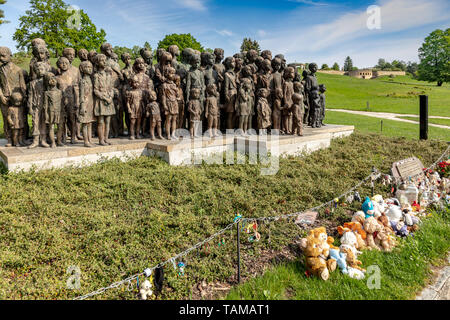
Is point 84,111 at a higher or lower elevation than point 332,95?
lower

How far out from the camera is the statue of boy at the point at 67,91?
7320 millimetres

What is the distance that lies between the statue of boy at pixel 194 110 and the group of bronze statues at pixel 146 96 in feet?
0.09

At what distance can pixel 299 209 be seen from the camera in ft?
20.8

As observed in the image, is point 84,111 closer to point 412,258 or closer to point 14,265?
point 14,265

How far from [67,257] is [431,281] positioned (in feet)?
16.2

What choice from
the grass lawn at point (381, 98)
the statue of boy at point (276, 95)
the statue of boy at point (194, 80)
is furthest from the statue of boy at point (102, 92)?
the grass lawn at point (381, 98)

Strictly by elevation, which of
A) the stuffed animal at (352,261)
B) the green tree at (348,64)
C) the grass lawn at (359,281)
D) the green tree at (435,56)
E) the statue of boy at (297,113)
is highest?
the green tree at (348,64)

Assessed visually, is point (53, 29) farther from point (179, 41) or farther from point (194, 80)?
point (194, 80)

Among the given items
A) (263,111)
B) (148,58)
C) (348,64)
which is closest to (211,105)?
(263,111)

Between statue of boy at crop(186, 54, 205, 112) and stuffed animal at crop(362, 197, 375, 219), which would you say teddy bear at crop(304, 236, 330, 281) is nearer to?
stuffed animal at crop(362, 197, 375, 219)

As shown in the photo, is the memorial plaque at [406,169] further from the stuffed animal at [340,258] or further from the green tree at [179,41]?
the green tree at [179,41]

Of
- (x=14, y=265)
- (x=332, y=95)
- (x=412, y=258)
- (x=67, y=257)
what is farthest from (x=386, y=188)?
(x=332, y=95)

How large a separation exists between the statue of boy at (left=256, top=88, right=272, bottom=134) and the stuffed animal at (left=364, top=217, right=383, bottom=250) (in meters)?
4.89

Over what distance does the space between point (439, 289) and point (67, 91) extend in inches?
310
